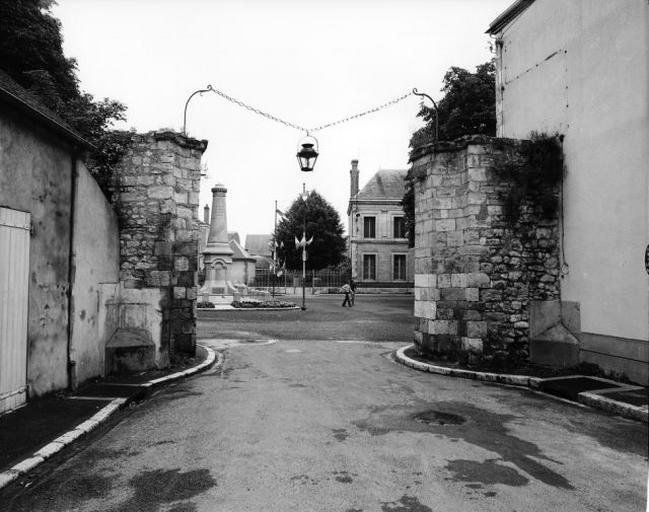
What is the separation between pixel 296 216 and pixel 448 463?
41.1m

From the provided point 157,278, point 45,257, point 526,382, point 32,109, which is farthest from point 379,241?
point 32,109

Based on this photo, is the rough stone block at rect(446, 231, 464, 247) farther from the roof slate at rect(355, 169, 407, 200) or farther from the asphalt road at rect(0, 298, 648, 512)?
the roof slate at rect(355, 169, 407, 200)

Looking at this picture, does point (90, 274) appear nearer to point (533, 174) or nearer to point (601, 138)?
point (533, 174)

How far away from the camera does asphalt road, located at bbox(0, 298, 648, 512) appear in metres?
3.40

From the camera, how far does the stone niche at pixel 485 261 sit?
8.47m

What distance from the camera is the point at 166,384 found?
7109 millimetres

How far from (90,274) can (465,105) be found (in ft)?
56.4

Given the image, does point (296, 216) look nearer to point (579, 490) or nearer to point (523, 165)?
point (523, 165)

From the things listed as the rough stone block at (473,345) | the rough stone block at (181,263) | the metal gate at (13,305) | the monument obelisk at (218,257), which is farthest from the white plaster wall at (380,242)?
the metal gate at (13,305)

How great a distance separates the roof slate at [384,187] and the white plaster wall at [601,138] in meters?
33.5

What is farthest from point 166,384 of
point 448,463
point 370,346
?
point 370,346

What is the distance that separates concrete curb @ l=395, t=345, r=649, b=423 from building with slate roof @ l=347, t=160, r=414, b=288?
31869 mm

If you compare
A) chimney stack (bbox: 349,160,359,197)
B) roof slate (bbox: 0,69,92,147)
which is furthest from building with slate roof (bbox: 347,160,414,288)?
roof slate (bbox: 0,69,92,147)

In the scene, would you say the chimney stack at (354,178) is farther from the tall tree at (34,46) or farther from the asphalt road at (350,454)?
the asphalt road at (350,454)
